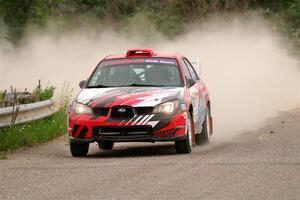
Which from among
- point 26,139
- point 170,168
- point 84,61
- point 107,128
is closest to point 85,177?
point 170,168

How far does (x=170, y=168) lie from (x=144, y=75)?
3651mm

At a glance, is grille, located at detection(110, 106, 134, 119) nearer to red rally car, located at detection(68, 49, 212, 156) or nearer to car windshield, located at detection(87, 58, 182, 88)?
red rally car, located at detection(68, 49, 212, 156)

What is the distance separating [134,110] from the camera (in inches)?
609

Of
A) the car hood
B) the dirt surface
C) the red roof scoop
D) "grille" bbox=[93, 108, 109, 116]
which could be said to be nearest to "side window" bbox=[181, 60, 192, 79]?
the red roof scoop

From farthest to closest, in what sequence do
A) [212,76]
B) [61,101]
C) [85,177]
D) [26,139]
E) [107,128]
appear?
[212,76] < [61,101] < [26,139] < [107,128] < [85,177]

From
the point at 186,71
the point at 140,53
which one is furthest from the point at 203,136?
the point at 140,53

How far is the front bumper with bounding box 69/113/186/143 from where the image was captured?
50.8ft

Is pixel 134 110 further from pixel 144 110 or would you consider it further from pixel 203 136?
pixel 203 136

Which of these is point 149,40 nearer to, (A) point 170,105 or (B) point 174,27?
(B) point 174,27

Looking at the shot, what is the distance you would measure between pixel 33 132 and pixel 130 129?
3.55 m

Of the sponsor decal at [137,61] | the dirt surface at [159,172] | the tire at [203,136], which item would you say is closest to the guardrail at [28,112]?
the dirt surface at [159,172]

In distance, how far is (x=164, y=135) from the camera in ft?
51.0

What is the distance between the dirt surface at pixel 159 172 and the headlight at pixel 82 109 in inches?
25.8

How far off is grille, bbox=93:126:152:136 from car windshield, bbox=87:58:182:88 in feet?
3.87
